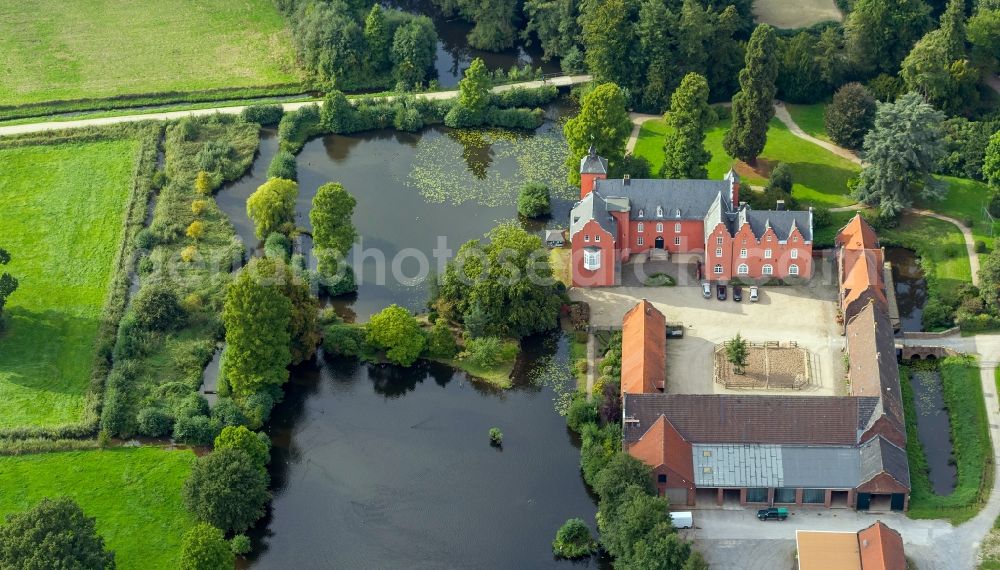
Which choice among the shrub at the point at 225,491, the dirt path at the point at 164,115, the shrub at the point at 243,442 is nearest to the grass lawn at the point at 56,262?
the dirt path at the point at 164,115

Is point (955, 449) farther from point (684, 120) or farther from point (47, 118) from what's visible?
point (47, 118)

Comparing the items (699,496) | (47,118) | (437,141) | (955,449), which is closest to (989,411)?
(955,449)

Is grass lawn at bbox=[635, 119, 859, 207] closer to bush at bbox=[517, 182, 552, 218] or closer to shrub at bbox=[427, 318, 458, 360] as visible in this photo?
bush at bbox=[517, 182, 552, 218]

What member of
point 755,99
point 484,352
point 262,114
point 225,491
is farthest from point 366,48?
point 225,491

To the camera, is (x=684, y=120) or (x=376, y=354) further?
(x=684, y=120)

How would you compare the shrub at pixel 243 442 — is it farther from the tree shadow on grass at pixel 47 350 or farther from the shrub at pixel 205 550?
the tree shadow on grass at pixel 47 350

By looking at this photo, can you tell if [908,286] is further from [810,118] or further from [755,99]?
[810,118]

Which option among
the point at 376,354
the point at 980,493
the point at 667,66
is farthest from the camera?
the point at 667,66
